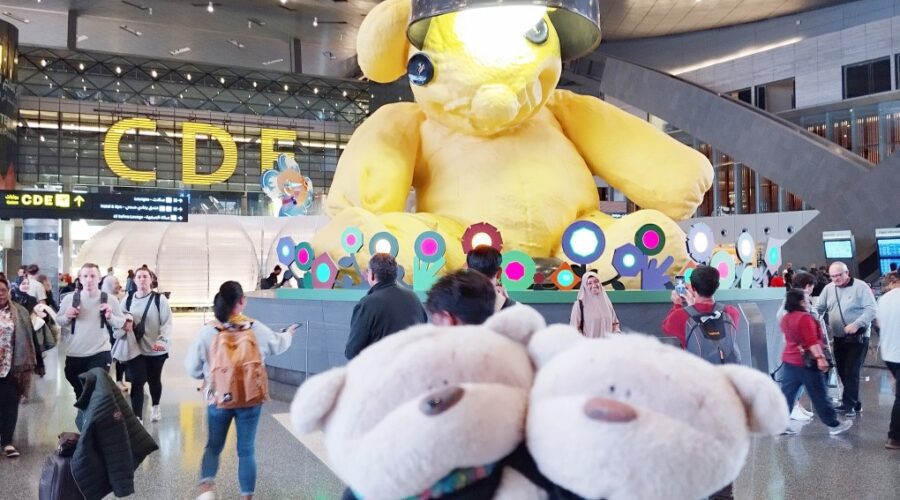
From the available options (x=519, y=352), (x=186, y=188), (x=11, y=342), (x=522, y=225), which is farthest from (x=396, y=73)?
(x=186, y=188)

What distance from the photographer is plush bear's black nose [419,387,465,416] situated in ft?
4.00

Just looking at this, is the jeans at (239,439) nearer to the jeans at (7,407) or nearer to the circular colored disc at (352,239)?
the jeans at (7,407)

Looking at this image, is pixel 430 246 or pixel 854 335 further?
pixel 430 246

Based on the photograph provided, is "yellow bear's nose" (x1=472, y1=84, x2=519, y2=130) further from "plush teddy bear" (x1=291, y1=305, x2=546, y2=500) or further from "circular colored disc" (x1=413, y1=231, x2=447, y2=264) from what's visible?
"plush teddy bear" (x1=291, y1=305, x2=546, y2=500)

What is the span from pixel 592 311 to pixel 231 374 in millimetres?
2492

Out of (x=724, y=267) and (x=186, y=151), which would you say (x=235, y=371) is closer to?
(x=724, y=267)

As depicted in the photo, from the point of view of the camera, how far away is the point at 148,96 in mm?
31391

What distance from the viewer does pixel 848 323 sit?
6699 millimetres

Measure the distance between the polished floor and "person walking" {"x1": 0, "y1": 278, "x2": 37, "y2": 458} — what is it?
24 cm

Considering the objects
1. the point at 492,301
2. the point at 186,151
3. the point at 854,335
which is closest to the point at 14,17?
the point at 186,151

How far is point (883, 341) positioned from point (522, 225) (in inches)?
121

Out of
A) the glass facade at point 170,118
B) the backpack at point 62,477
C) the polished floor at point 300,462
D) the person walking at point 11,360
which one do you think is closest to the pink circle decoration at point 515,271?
the polished floor at point 300,462

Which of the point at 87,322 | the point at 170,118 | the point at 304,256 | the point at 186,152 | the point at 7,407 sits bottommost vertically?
the point at 7,407

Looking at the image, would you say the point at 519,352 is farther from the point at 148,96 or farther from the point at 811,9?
the point at 148,96
